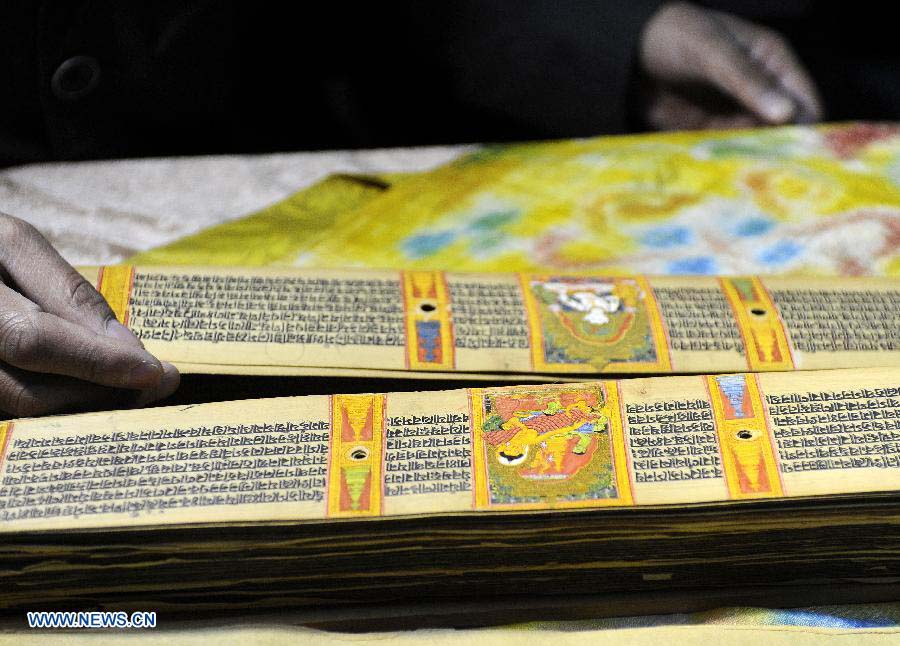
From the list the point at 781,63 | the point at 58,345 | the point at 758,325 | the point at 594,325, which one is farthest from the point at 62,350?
the point at 781,63

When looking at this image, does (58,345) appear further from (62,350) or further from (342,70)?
(342,70)

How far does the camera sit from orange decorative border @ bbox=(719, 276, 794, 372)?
71cm

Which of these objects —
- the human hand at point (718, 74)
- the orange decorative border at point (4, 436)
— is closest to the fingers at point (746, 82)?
the human hand at point (718, 74)

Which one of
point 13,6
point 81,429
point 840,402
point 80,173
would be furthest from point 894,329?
point 13,6

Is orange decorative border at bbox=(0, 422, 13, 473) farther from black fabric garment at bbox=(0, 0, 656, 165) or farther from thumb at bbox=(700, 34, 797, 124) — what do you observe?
thumb at bbox=(700, 34, 797, 124)

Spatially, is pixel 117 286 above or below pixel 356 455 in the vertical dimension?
above

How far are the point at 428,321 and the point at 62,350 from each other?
247 mm

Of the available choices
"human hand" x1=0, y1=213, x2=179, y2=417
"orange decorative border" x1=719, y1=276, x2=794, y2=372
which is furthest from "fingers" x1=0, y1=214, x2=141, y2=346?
"orange decorative border" x1=719, y1=276, x2=794, y2=372

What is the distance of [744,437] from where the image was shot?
60cm

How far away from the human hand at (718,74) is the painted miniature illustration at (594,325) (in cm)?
52

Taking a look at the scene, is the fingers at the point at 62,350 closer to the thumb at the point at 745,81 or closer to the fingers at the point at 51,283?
the fingers at the point at 51,283

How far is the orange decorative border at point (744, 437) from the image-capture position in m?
0.58

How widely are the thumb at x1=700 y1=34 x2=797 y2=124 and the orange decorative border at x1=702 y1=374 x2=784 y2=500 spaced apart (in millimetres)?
626

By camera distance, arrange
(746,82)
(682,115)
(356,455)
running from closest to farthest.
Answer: (356,455)
(746,82)
(682,115)
